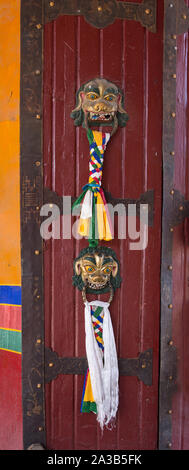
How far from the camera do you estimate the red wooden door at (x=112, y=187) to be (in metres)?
1.31

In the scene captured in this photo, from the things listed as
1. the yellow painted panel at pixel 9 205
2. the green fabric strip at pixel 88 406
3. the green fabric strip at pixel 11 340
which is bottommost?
the green fabric strip at pixel 88 406

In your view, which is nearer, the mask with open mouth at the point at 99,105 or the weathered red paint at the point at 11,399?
the mask with open mouth at the point at 99,105

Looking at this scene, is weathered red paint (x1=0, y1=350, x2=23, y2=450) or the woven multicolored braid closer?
the woven multicolored braid

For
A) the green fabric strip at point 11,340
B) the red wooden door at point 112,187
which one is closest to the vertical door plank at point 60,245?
the red wooden door at point 112,187

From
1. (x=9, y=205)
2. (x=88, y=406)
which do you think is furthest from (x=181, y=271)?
(x=9, y=205)

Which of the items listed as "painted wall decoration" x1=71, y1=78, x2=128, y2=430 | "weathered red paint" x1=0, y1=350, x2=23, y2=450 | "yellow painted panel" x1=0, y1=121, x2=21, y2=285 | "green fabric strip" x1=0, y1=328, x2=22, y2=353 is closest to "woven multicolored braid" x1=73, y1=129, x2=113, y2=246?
"painted wall decoration" x1=71, y1=78, x2=128, y2=430

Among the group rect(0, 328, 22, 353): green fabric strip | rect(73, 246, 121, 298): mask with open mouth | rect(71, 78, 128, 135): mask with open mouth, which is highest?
rect(71, 78, 128, 135): mask with open mouth

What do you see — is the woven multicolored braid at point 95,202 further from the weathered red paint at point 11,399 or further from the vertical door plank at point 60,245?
the weathered red paint at point 11,399

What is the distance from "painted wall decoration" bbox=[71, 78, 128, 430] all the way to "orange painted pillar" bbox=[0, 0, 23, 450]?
295 mm

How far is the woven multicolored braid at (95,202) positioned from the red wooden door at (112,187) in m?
0.05

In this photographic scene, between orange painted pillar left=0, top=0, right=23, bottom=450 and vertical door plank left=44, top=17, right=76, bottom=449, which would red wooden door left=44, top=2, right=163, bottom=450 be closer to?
vertical door plank left=44, top=17, right=76, bottom=449

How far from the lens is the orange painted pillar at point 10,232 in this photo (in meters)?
1.30

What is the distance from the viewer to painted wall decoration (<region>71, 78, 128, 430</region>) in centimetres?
129

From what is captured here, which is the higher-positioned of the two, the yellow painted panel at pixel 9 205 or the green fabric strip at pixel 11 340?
the yellow painted panel at pixel 9 205
